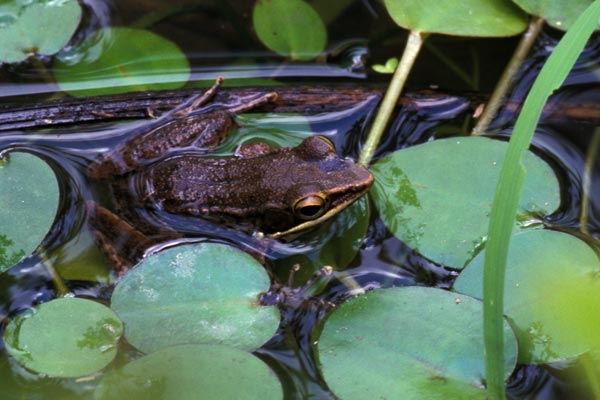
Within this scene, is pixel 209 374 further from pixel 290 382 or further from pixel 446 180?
pixel 446 180

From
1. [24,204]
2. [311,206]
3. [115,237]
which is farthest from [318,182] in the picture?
[24,204]

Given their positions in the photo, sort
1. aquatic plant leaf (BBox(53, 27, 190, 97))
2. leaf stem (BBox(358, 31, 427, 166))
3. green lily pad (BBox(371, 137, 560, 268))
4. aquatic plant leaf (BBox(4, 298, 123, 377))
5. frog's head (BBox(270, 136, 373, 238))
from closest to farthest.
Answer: aquatic plant leaf (BBox(4, 298, 123, 377)), green lily pad (BBox(371, 137, 560, 268)), frog's head (BBox(270, 136, 373, 238)), leaf stem (BBox(358, 31, 427, 166)), aquatic plant leaf (BBox(53, 27, 190, 97))

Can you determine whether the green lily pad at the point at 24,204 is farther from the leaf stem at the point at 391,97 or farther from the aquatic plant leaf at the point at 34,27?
the leaf stem at the point at 391,97

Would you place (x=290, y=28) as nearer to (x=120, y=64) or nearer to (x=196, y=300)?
(x=120, y=64)

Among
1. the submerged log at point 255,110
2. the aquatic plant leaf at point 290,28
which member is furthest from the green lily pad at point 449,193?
the aquatic plant leaf at point 290,28

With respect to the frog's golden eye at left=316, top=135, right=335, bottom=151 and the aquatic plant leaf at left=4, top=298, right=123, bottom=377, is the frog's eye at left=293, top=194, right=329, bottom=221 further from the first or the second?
the aquatic plant leaf at left=4, top=298, right=123, bottom=377

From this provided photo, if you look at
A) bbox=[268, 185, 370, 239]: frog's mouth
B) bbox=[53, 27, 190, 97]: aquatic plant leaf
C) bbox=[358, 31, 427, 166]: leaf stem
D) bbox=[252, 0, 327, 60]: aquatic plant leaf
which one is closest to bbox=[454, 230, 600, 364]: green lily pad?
bbox=[268, 185, 370, 239]: frog's mouth
